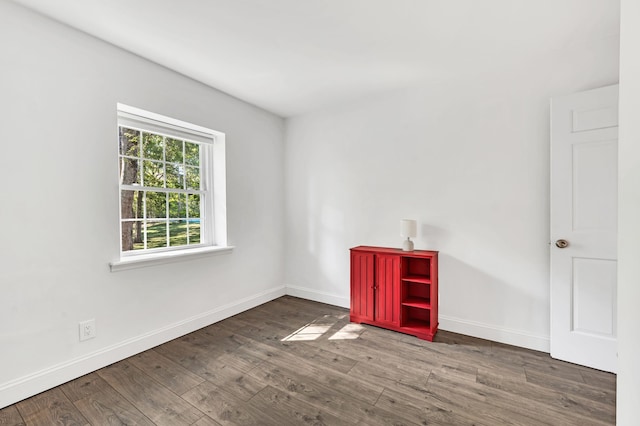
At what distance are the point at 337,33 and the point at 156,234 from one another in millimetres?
2472

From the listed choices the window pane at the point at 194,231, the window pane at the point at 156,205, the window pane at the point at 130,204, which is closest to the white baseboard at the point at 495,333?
the window pane at the point at 194,231

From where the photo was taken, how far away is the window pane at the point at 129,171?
255 cm

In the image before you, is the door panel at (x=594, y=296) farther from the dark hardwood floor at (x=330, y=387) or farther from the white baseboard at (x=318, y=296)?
the white baseboard at (x=318, y=296)

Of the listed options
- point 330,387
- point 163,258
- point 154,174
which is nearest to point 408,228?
point 330,387

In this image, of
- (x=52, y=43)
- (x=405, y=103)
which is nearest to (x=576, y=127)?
(x=405, y=103)

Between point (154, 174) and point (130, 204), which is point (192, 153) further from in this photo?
point (130, 204)

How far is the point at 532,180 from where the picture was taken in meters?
2.47

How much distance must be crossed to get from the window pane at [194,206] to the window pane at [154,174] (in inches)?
14.0

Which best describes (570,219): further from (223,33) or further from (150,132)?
(150,132)

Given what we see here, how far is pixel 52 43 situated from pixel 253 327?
2.87m

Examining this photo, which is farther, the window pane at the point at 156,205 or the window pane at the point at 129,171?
the window pane at the point at 156,205

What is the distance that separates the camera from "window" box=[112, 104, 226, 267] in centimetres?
258

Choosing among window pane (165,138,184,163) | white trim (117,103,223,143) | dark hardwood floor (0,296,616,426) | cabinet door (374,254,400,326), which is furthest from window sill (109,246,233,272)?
cabinet door (374,254,400,326)

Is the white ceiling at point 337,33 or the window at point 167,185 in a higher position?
the white ceiling at point 337,33
